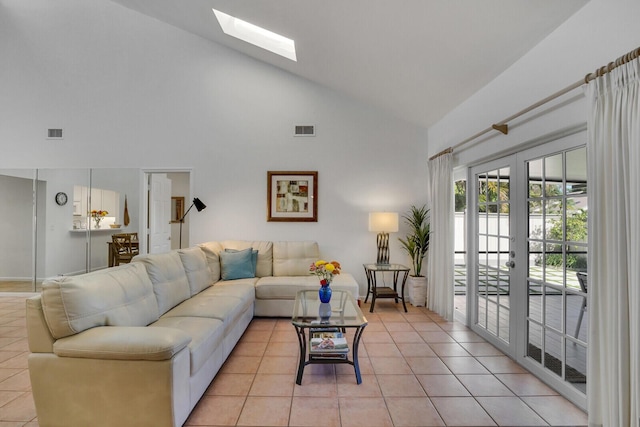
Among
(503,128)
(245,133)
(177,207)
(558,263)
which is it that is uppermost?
(245,133)

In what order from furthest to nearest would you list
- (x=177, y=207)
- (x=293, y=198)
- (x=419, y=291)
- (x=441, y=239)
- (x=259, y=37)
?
(x=177, y=207) → (x=293, y=198) → (x=419, y=291) → (x=259, y=37) → (x=441, y=239)

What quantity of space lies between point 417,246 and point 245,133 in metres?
3.21

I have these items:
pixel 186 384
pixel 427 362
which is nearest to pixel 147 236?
pixel 186 384

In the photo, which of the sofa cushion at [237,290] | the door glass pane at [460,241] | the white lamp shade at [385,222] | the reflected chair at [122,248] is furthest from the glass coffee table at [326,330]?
the reflected chair at [122,248]

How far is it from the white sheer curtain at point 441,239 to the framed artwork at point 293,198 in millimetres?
1775

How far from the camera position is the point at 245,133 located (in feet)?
16.3

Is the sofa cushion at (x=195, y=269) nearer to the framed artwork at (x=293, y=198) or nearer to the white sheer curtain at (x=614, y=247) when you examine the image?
the framed artwork at (x=293, y=198)

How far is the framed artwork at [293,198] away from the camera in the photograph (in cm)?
495

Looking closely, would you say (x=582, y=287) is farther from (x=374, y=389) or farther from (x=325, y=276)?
(x=325, y=276)

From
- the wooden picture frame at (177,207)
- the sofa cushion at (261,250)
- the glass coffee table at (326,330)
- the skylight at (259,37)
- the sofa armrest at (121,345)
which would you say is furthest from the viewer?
the wooden picture frame at (177,207)

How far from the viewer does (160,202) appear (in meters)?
5.36

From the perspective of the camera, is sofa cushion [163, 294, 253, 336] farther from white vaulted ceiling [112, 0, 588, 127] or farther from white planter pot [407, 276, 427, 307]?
white vaulted ceiling [112, 0, 588, 127]

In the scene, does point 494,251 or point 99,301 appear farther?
point 494,251

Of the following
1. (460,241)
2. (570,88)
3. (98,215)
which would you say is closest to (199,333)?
(570,88)
